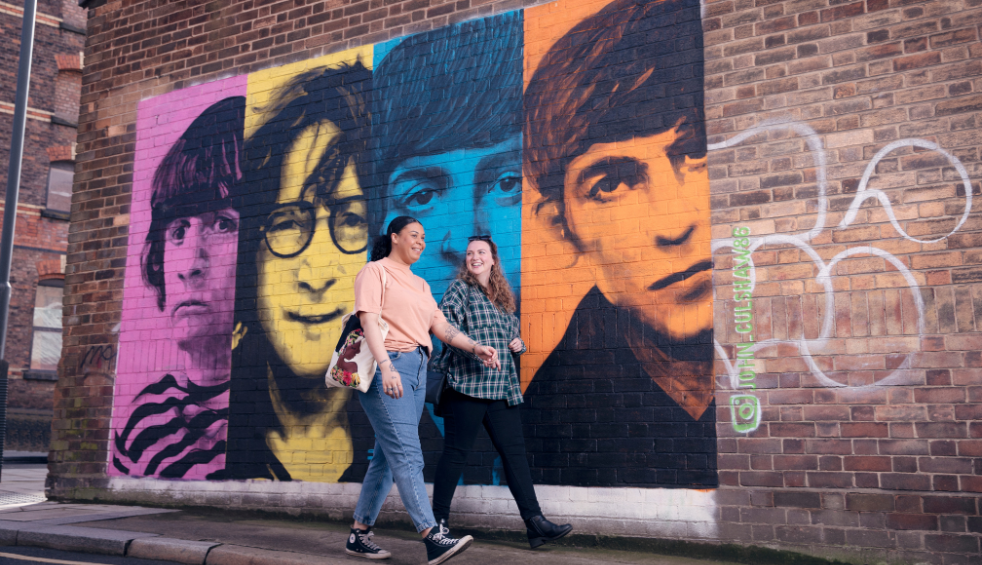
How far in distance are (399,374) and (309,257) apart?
2588 mm

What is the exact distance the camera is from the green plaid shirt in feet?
15.3

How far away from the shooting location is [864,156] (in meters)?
4.59

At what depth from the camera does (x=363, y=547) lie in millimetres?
4379

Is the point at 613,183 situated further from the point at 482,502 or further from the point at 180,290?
the point at 180,290

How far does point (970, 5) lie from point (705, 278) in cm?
215

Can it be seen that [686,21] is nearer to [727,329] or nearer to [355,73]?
[727,329]

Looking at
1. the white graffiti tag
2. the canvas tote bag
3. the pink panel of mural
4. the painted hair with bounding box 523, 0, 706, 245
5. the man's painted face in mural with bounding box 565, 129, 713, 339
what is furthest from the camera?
the pink panel of mural

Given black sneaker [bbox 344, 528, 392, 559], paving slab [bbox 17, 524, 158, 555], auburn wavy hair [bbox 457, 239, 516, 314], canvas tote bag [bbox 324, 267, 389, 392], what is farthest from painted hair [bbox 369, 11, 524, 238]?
paving slab [bbox 17, 524, 158, 555]

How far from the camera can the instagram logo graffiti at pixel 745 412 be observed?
466 cm

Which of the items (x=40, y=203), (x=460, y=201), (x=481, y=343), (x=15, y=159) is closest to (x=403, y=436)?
(x=481, y=343)

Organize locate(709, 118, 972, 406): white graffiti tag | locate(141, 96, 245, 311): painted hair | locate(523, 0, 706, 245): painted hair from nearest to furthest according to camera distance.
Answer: locate(709, 118, 972, 406): white graffiti tag < locate(523, 0, 706, 245): painted hair < locate(141, 96, 245, 311): painted hair

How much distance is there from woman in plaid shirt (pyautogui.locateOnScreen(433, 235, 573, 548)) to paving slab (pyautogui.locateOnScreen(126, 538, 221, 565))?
137cm

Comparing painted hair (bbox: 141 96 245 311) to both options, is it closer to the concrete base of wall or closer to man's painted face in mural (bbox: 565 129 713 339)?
the concrete base of wall

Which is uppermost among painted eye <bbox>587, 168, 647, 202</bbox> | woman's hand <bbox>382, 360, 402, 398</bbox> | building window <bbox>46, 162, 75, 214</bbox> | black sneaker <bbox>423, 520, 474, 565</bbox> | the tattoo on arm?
building window <bbox>46, 162, 75, 214</bbox>
